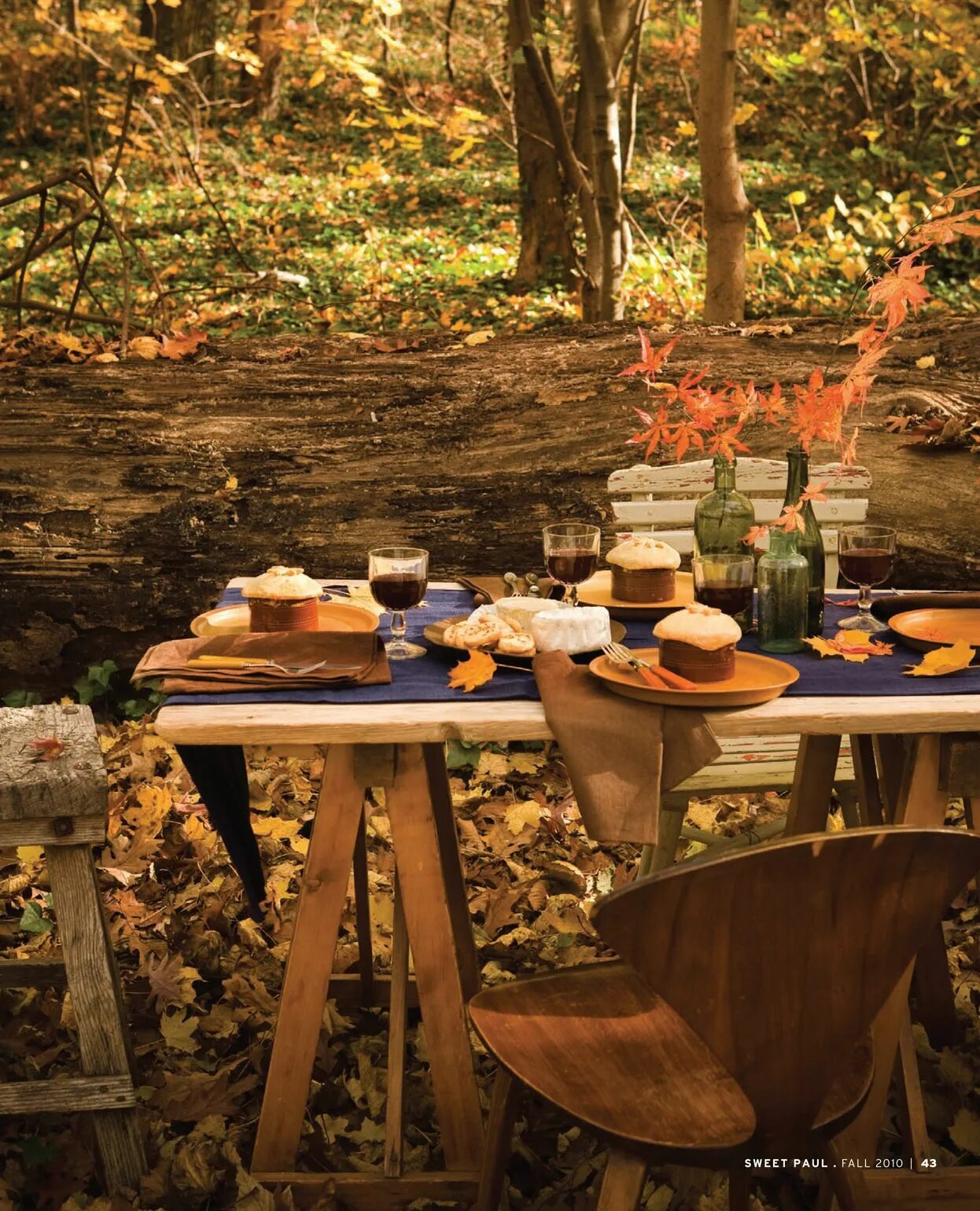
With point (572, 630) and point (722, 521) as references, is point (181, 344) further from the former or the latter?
point (572, 630)

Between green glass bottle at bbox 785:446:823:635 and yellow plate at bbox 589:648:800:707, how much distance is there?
226 mm

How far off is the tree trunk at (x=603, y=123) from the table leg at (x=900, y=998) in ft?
14.3

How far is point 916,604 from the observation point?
2.44m

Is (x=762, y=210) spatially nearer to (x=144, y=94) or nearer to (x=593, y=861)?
(x=144, y=94)

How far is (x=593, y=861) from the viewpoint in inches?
133

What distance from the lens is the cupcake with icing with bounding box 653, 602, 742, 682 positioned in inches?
77.2

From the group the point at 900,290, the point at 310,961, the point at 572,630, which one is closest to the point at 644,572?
the point at 572,630

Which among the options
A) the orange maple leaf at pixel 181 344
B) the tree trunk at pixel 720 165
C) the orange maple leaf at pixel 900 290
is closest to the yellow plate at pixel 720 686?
the orange maple leaf at pixel 900 290

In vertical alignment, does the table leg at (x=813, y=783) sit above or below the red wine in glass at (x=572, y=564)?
below

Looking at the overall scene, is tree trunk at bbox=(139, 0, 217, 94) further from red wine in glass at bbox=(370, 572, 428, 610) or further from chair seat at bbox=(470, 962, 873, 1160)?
chair seat at bbox=(470, 962, 873, 1160)

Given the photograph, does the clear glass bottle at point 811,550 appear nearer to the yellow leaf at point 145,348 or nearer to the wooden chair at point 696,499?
the wooden chair at point 696,499

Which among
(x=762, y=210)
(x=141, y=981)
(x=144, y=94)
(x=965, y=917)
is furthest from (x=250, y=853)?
(x=144, y=94)

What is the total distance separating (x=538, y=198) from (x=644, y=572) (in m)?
6.75

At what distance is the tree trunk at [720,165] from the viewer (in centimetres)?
533
